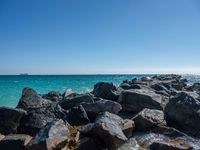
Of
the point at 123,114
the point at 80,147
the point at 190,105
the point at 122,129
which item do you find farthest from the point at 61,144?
the point at 190,105

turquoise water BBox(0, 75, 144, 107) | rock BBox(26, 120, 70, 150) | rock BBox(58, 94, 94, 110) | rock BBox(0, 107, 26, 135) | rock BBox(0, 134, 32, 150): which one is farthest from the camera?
turquoise water BBox(0, 75, 144, 107)

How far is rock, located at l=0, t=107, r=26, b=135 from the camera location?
24.6 ft

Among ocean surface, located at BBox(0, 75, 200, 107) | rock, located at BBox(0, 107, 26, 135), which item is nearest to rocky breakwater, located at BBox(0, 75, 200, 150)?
rock, located at BBox(0, 107, 26, 135)

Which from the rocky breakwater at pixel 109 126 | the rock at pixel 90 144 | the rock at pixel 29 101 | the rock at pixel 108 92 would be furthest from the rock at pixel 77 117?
the rock at pixel 108 92

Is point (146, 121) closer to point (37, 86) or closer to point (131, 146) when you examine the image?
point (131, 146)

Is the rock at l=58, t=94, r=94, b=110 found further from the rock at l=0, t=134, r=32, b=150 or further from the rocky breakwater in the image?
the rock at l=0, t=134, r=32, b=150

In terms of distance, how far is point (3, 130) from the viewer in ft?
24.6

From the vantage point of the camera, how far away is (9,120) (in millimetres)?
7562

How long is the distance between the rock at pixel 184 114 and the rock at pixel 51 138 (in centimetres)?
313

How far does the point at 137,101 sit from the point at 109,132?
10.4ft

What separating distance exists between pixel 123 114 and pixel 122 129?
7.15ft

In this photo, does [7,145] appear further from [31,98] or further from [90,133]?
[31,98]

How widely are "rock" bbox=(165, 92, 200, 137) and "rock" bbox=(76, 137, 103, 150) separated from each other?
2482 mm

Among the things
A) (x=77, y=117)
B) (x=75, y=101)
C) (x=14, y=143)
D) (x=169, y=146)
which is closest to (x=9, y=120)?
(x=14, y=143)
